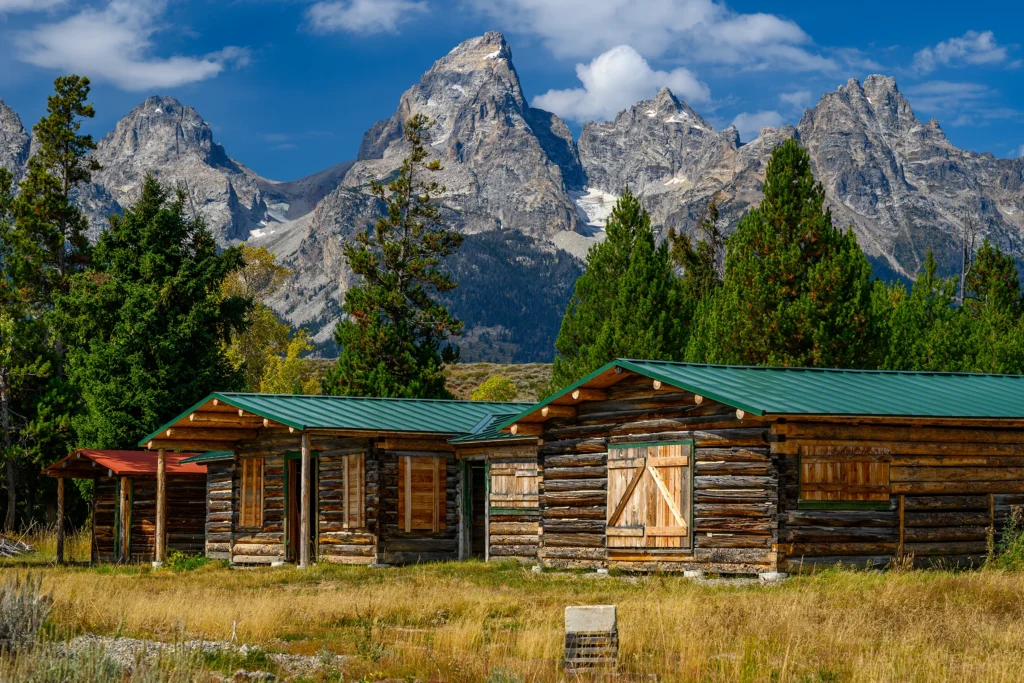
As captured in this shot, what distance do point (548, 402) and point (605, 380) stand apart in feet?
4.30

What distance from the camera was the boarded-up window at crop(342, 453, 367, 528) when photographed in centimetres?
2930

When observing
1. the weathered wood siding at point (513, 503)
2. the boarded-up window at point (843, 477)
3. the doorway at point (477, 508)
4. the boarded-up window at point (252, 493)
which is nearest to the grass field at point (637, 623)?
the boarded-up window at point (843, 477)

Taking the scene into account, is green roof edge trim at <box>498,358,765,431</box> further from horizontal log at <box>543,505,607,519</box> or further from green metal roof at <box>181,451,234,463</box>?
green metal roof at <box>181,451,234,463</box>

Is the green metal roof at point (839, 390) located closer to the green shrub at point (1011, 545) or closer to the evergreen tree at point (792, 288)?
the green shrub at point (1011, 545)

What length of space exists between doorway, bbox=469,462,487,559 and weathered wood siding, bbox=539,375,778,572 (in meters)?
4.81

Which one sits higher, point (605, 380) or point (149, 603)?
point (605, 380)

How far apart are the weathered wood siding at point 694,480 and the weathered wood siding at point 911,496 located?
448mm

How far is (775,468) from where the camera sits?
69.7 feet

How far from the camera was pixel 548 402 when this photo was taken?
24.4 m

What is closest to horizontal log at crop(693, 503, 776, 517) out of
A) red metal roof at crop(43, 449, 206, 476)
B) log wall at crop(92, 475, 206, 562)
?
red metal roof at crop(43, 449, 206, 476)

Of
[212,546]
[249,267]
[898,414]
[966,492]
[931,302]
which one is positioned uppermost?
[249,267]

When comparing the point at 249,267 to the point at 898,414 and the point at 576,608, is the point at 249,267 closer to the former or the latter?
the point at 898,414

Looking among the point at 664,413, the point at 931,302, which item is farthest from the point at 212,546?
the point at 931,302

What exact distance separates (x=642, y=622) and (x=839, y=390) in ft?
33.2
